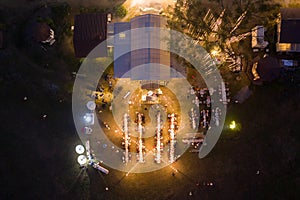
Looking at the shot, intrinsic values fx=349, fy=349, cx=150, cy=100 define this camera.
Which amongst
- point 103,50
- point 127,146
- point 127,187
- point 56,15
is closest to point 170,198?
point 127,187

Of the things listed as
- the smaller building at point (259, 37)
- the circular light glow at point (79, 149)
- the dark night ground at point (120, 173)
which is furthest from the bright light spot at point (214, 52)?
the circular light glow at point (79, 149)

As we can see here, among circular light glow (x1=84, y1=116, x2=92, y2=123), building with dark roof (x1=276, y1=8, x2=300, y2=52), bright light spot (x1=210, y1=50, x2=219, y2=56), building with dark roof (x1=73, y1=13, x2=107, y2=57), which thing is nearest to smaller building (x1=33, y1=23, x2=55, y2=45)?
building with dark roof (x1=73, y1=13, x2=107, y2=57)

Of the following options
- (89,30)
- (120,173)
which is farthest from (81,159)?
(89,30)

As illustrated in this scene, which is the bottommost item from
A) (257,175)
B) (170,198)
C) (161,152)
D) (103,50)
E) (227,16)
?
(170,198)

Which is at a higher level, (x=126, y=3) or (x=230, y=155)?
(x=126, y=3)

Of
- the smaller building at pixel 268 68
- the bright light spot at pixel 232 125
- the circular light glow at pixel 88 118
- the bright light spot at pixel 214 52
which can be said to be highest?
the bright light spot at pixel 214 52

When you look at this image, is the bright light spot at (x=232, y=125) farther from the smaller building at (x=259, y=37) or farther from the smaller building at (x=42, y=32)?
the smaller building at (x=42, y=32)

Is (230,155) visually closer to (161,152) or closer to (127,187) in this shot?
(161,152)
